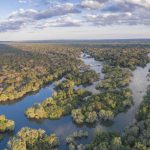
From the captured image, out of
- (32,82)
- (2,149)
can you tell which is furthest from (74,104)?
(32,82)

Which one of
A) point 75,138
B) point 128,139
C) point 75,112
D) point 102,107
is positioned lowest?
point 75,138

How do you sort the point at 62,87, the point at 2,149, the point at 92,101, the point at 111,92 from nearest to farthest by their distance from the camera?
the point at 2,149 → the point at 92,101 → the point at 111,92 → the point at 62,87

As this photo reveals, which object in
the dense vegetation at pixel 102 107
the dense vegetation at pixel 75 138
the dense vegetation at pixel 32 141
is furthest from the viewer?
the dense vegetation at pixel 102 107

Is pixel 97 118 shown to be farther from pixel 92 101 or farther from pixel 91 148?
pixel 91 148

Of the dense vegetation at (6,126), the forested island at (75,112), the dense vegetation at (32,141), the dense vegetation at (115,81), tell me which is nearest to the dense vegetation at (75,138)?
the forested island at (75,112)

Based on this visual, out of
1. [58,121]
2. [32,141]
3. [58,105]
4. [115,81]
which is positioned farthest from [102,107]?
[115,81]

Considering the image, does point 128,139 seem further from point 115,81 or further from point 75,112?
point 115,81

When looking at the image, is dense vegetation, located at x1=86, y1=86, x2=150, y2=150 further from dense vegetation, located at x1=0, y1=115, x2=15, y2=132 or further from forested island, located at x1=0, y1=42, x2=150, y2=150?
dense vegetation, located at x1=0, y1=115, x2=15, y2=132

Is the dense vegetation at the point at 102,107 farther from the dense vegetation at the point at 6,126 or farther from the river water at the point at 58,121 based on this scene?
the dense vegetation at the point at 6,126
